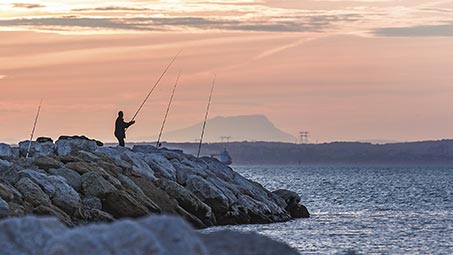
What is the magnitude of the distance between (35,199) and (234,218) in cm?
776

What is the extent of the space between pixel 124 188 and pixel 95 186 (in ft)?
4.32

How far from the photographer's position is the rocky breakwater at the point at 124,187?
2069cm

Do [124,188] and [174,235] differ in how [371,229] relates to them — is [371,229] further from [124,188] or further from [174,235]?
[174,235]

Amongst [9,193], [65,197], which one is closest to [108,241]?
[9,193]

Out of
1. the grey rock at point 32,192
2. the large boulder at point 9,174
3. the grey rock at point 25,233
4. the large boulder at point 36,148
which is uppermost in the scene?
the grey rock at point 25,233

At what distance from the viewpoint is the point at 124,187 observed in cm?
2356

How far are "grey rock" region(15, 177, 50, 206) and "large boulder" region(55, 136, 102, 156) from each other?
699 centimetres

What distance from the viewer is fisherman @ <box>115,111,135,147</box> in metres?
29.9

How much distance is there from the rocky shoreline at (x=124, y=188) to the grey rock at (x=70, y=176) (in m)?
0.02

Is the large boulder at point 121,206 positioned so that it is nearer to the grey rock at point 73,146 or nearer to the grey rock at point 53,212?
the grey rock at point 53,212

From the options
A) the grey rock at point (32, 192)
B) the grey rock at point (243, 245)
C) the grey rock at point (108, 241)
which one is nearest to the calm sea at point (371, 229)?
the grey rock at point (32, 192)

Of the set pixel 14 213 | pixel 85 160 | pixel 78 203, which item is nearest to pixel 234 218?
pixel 85 160

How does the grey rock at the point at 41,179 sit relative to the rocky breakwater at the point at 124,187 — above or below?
above

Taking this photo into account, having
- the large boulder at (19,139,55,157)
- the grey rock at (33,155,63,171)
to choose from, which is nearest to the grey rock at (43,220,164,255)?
the grey rock at (33,155,63,171)
